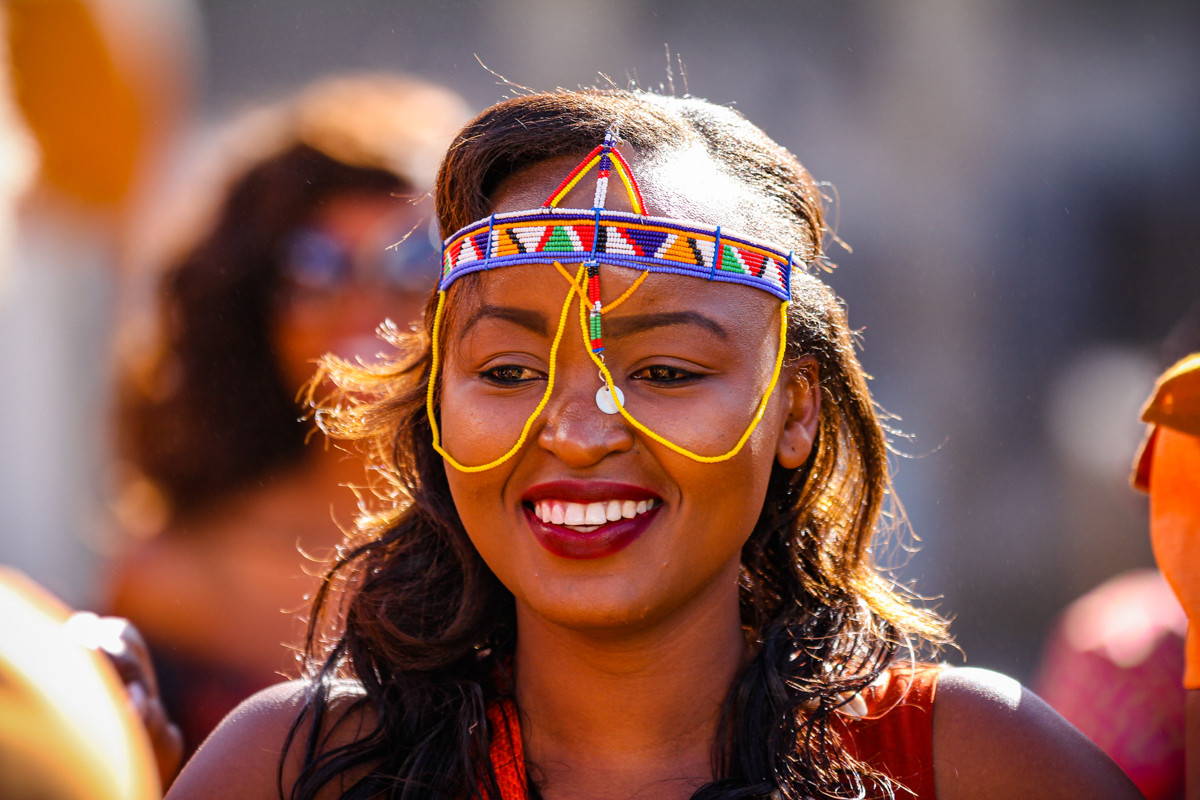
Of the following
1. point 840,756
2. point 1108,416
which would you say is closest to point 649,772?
point 840,756

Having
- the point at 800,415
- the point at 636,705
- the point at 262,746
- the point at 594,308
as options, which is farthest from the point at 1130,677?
the point at 262,746

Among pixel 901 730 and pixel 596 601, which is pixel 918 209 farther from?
pixel 596 601

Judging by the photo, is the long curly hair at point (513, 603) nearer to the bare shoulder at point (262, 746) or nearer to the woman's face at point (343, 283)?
the bare shoulder at point (262, 746)

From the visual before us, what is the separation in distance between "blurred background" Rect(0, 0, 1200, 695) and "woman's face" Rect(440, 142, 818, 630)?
3688 millimetres

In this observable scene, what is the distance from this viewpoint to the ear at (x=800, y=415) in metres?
2.19

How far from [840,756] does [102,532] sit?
3.90m

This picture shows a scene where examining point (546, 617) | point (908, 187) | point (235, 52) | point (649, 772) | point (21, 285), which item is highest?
point (235, 52)

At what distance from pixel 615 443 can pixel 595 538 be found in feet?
0.54

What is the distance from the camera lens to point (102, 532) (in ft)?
16.6

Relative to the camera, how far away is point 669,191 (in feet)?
6.81

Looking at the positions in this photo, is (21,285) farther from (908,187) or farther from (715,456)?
(715,456)

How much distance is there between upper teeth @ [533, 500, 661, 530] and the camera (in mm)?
1930

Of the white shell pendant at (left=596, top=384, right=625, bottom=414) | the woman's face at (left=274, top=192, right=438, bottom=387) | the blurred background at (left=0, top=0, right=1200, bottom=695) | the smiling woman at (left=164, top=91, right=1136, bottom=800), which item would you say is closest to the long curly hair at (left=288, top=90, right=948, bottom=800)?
the smiling woman at (left=164, top=91, right=1136, bottom=800)

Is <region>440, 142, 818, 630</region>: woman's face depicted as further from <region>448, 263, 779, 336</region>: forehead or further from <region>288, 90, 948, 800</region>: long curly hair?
<region>288, 90, 948, 800</region>: long curly hair
